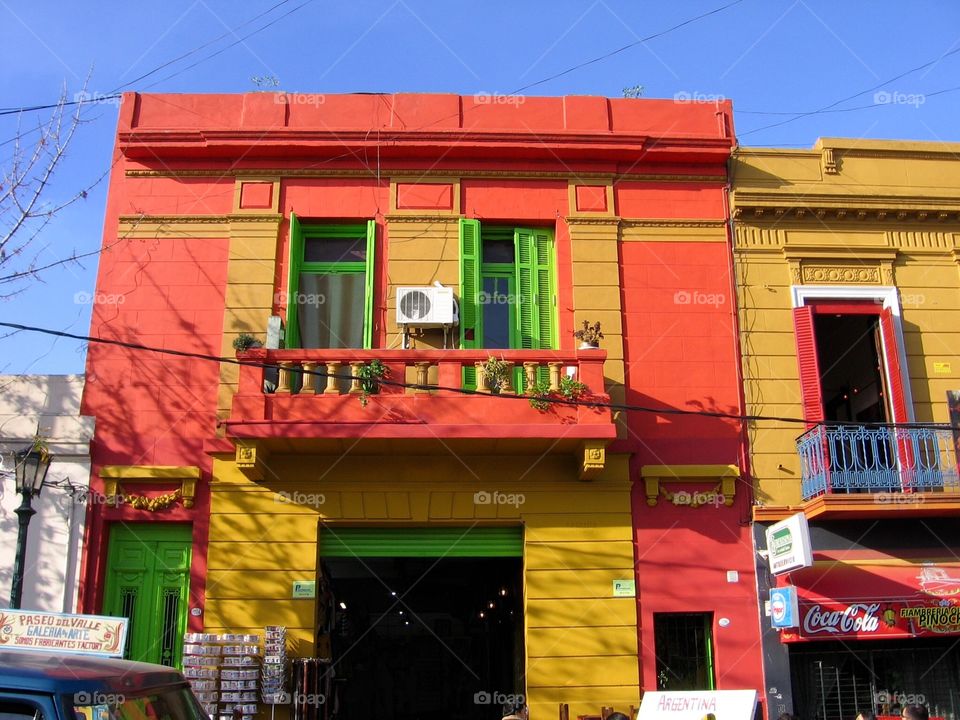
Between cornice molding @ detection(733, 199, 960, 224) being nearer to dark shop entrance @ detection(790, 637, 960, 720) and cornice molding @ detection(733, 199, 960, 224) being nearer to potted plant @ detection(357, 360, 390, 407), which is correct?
potted plant @ detection(357, 360, 390, 407)

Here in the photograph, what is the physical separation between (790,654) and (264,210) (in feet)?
32.7

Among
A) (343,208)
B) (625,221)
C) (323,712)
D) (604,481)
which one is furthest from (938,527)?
(343,208)

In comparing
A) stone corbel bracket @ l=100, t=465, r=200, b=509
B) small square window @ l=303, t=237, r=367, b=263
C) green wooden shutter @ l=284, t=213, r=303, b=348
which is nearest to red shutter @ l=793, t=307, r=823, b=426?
small square window @ l=303, t=237, r=367, b=263

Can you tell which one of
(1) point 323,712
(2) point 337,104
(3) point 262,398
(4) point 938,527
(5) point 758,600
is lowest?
(1) point 323,712

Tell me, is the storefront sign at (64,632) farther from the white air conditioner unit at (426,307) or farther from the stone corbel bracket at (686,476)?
the stone corbel bracket at (686,476)

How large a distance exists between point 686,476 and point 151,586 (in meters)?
7.59

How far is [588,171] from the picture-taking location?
14742 mm

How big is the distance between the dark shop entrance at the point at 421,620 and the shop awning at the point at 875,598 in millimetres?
4002

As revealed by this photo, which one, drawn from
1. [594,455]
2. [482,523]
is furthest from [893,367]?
[482,523]

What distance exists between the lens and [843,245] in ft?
48.1

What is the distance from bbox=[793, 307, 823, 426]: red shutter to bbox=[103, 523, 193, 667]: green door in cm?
906

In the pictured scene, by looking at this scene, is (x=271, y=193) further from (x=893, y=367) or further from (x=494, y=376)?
(x=893, y=367)

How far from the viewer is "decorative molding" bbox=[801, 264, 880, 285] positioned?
1452 cm

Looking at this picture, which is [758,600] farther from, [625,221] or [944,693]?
[625,221]
